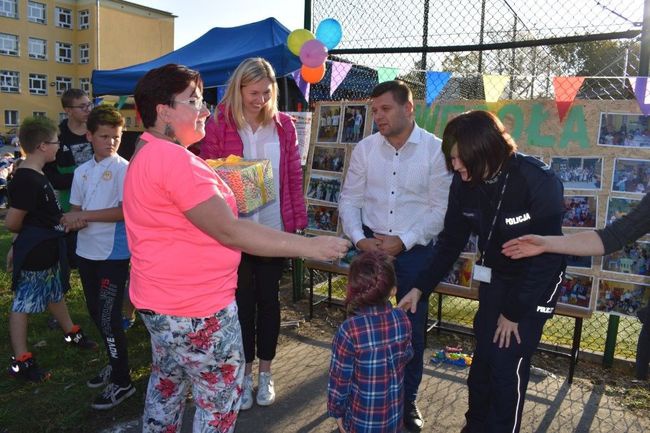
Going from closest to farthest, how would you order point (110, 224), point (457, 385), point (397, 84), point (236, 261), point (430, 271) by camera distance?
1. point (236, 261)
2. point (430, 271)
3. point (397, 84)
4. point (110, 224)
5. point (457, 385)

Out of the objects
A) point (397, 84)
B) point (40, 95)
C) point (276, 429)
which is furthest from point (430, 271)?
point (40, 95)

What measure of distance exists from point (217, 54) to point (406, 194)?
5188 mm

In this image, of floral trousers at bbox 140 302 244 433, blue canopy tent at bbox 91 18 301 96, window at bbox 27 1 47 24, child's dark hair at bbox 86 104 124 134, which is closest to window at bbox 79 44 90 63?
window at bbox 27 1 47 24

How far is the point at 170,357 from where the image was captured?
1966mm

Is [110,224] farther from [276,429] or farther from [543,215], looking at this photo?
[543,215]

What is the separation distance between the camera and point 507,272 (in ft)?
7.93

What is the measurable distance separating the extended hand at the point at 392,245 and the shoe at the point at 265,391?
1145 mm

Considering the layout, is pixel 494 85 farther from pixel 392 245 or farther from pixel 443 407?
pixel 443 407

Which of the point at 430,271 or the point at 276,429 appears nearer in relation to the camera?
the point at 430,271

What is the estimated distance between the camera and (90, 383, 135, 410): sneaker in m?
3.17

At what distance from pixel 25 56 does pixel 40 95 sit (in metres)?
3.31

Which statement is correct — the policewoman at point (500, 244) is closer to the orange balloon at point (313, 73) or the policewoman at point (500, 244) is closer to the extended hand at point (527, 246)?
the extended hand at point (527, 246)

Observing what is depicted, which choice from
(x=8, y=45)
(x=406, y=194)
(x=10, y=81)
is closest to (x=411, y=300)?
(x=406, y=194)

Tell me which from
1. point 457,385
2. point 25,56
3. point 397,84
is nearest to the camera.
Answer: point 397,84
